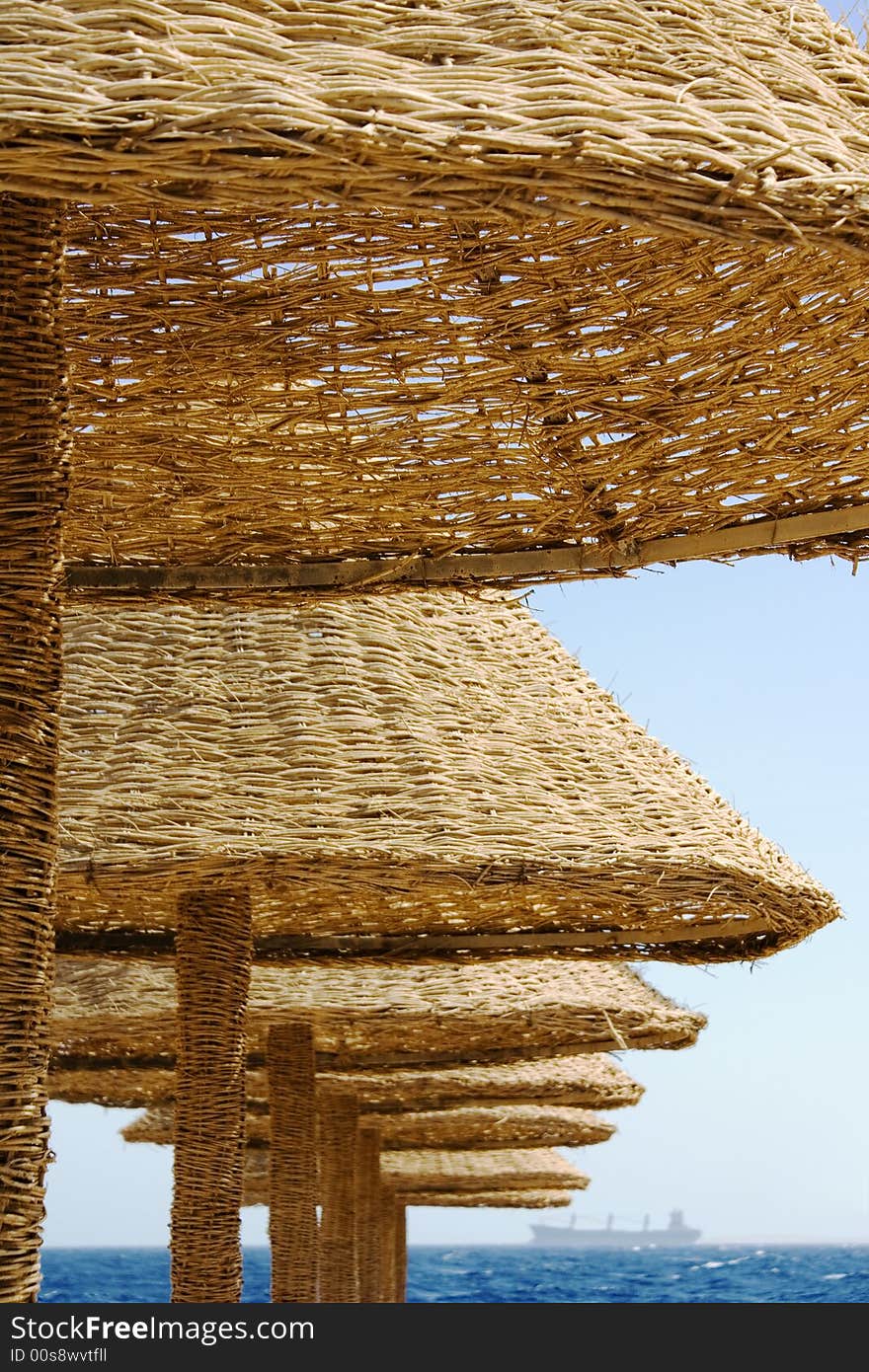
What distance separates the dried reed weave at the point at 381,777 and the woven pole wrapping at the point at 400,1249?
13.5 meters

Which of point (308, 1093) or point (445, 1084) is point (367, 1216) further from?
point (308, 1093)

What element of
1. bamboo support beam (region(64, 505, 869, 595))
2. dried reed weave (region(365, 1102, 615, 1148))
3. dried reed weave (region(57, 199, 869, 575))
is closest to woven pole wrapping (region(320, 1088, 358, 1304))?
dried reed weave (region(365, 1102, 615, 1148))

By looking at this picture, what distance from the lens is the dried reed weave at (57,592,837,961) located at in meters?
5.59

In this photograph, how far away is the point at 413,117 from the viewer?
7.46ft

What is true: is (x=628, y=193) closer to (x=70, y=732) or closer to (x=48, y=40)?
(x=48, y=40)

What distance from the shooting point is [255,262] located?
3.37 meters

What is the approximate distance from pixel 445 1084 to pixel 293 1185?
3.23 meters

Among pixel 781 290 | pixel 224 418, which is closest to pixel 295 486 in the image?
pixel 224 418

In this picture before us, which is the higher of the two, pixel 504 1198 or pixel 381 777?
pixel 381 777

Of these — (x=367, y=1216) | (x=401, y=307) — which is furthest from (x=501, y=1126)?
(x=401, y=307)

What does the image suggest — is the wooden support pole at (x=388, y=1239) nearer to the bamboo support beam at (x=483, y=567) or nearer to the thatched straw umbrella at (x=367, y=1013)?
the thatched straw umbrella at (x=367, y=1013)

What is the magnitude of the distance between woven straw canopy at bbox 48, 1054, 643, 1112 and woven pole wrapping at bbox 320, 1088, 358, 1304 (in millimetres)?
236

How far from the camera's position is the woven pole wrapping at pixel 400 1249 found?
19.9m

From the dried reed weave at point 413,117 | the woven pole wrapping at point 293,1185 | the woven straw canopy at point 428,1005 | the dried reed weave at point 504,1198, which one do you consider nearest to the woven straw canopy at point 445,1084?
the woven straw canopy at point 428,1005
